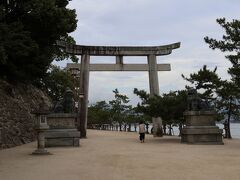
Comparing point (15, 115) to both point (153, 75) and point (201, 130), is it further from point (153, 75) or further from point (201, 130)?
point (153, 75)

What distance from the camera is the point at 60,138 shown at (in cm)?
1677

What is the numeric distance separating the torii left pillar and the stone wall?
3.00 metres

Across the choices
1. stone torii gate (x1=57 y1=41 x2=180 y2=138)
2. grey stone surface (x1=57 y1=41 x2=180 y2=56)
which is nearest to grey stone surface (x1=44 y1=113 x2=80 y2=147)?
stone torii gate (x1=57 y1=41 x2=180 y2=138)

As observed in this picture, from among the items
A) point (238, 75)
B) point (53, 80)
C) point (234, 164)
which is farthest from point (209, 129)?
point (53, 80)

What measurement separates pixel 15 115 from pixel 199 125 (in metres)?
9.39

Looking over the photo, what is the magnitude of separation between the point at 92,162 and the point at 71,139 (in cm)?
644

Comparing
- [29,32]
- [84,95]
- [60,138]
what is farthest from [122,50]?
[29,32]

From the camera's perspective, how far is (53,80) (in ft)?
116

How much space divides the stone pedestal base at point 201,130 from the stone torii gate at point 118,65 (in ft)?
19.2

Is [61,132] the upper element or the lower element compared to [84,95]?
lower

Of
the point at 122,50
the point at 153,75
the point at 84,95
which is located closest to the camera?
the point at 84,95

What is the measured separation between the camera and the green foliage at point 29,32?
46.5 feet

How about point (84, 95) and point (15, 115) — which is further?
point (84, 95)

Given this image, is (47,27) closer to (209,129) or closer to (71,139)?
(71,139)
